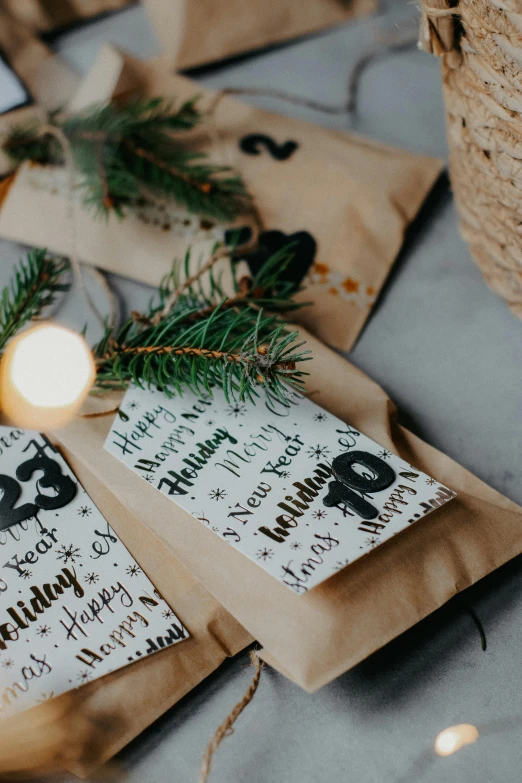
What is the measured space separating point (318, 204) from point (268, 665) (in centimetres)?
38

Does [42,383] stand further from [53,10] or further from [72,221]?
[53,10]

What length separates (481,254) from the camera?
1.56 ft

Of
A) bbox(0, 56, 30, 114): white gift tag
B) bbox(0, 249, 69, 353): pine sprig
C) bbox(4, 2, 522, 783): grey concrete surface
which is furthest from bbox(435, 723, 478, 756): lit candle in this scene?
bbox(0, 56, 30, 114): white gift tag

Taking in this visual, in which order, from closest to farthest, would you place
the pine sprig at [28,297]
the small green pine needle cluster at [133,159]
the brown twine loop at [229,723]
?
the brown twine loop at [229,723] < the pine sprig at [28,297] < the small green pine needle cluster at [133,159]

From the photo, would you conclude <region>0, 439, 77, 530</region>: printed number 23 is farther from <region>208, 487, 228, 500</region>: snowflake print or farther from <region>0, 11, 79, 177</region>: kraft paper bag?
<region>0, 11, 79, 177</region>: kraft paper bag

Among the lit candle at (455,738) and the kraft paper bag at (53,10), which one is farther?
the kraft paper bag at (53,10)

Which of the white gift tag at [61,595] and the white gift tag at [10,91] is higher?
the white gift tag at [10,91]

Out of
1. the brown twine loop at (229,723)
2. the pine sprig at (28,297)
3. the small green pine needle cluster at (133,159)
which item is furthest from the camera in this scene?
the small green pine needle cluster at (133,159)

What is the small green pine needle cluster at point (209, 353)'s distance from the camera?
349 mm

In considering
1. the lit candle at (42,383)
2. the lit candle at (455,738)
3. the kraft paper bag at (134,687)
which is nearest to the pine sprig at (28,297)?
the lit candle at (42,383)

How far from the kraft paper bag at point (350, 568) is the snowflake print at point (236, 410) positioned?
0.21 ft

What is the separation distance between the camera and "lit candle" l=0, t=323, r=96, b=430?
416 millimetres

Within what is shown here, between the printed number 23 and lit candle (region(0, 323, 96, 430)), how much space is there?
0.07 feet

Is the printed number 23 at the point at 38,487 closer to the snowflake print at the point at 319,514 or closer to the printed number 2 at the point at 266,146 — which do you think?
the snowflake print at the point at 319,514
